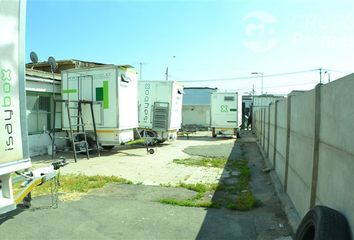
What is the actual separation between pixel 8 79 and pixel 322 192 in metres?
3.92

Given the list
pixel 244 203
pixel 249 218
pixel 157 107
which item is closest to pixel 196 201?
pixel 244 203

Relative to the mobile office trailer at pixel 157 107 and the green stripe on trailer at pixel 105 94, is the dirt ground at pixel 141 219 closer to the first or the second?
the green stripe on trailer at pixel 105 94

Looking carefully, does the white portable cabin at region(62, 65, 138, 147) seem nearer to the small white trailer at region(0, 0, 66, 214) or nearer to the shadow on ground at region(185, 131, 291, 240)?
the shadow on ground at region(185, 131, 291, 240)

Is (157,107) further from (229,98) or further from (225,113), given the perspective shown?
(229,98)

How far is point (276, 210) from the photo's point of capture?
23.6ft

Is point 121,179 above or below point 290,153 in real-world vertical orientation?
below

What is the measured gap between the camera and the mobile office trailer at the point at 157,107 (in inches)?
773

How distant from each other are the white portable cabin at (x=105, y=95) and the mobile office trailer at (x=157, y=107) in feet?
11.6

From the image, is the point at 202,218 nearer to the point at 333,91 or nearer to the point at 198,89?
the point at 333,91

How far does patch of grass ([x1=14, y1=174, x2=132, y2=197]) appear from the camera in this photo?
8.60m

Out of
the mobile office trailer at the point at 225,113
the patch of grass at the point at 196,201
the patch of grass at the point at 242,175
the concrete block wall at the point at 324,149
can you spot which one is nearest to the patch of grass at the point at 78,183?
the patch of grass at the point at 196,201

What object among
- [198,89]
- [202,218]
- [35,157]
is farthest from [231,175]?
[198,89]

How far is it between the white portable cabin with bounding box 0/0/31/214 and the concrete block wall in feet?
12.0

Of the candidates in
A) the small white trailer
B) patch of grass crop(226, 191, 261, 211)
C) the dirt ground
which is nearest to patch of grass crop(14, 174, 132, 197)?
the dirt ground
